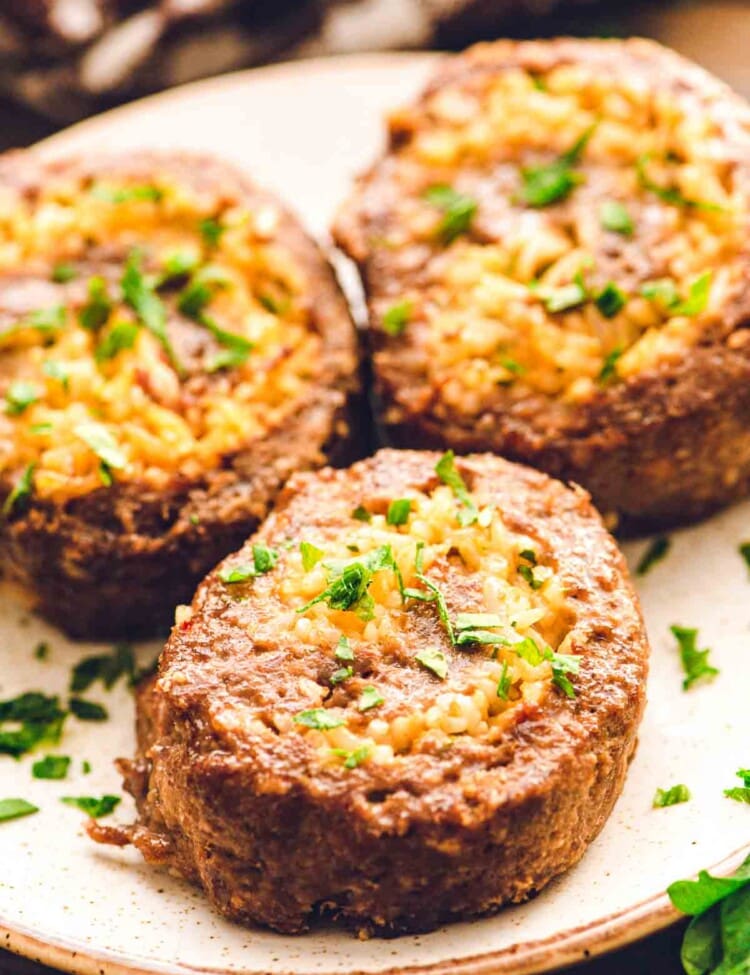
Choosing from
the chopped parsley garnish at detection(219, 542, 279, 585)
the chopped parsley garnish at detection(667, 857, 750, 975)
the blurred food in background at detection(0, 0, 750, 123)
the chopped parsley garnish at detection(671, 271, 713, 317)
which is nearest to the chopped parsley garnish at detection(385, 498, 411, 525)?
the chopped parsley garnish at detection(219, 542, 279, 585)

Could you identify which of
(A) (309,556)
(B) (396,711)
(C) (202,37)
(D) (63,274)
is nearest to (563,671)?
(B) (396,711)

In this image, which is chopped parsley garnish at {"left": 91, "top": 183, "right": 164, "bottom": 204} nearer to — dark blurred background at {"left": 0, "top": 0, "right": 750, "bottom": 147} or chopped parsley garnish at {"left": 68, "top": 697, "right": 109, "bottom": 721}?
chopped parsley garnish at {"left": 68, "top": 697, "right": 109, "bottom": 721}

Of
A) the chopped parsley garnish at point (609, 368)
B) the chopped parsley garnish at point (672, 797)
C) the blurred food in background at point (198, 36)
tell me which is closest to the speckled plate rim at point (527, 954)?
the chopped parsley garnish at point (672, 797)

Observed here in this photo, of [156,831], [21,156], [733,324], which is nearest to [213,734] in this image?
[156,831]

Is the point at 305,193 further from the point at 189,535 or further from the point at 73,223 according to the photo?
the point at 189,535

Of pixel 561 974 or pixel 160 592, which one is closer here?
pixel 561 974
